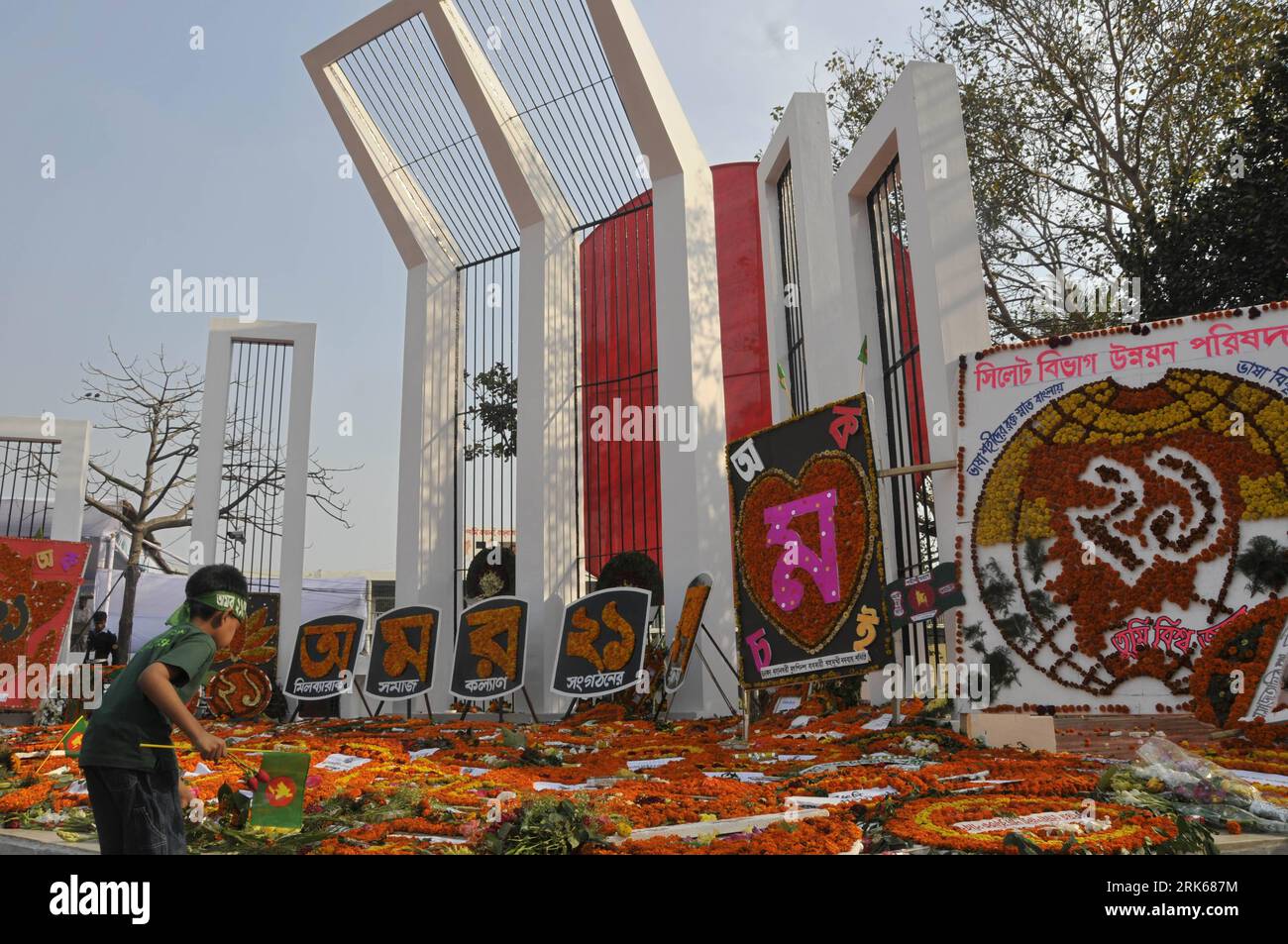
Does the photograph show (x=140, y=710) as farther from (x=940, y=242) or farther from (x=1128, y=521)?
(x=940, y=242)

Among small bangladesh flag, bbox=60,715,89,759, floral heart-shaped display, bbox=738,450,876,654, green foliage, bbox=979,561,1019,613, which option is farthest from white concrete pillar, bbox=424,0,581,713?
small bangladesh flag, bbox=60,715,89,759

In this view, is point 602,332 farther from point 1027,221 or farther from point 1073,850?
point 1073,850

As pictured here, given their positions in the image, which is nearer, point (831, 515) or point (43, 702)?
point (831, 515)

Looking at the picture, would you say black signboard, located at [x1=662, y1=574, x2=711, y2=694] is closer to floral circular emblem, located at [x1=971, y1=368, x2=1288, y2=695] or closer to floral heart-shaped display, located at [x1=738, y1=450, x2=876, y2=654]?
floral heart-shaped display, located at [x1=738, y1=450, x2=876, y2=654]

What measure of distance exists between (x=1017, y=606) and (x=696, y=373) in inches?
197

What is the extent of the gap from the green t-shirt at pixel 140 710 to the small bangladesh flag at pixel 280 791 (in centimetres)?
65

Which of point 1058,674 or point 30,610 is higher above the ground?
point 30,610

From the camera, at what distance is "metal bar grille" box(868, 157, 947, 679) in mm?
9711

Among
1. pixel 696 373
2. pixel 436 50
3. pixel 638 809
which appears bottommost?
pixel 638 809

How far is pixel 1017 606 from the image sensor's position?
7.66 metres

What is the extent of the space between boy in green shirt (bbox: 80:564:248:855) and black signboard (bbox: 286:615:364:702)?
8.85m

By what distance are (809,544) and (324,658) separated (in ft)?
22.8
